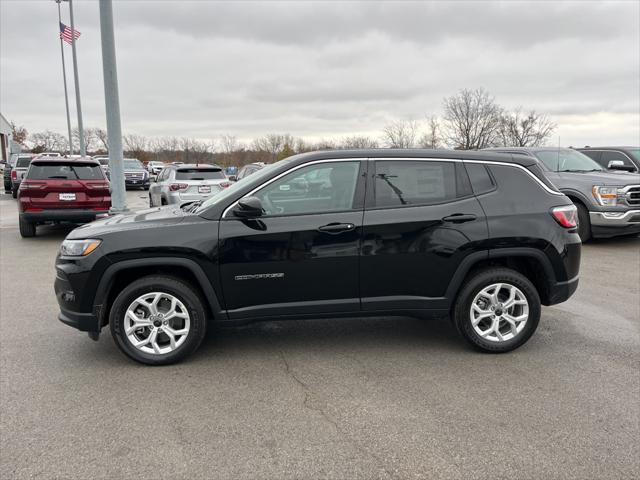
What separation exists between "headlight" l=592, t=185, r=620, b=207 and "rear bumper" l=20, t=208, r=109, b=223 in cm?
972

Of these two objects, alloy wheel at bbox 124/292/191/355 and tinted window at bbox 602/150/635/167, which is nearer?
alloy wheel at bbox 124/292/191/355

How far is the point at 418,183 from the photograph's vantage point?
425 cm

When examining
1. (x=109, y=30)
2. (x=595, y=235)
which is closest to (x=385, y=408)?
(x=595, y=235)

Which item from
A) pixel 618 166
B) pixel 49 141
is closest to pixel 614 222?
pixel 618 166

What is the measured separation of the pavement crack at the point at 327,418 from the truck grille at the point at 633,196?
800 centimetres

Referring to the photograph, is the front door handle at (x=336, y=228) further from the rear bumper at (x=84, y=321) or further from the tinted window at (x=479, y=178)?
the rear bumper at (x=84, y=321)

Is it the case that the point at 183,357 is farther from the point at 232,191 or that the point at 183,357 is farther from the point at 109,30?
the point at 109,30

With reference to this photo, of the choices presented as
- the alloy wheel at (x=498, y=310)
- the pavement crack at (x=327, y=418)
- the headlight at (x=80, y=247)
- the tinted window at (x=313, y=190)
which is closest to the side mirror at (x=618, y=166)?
the alloy wheel at (x=498, y=310)

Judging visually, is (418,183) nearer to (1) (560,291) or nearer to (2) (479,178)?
(2) (479,178)

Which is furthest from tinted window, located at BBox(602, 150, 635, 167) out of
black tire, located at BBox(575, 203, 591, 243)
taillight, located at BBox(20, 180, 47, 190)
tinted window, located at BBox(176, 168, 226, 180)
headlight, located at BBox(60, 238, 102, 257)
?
taillight, located at BBox(20, 180, 47, 190)

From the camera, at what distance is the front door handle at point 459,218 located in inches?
163

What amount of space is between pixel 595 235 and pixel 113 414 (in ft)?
30.3

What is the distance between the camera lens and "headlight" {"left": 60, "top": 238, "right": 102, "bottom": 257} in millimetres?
3930

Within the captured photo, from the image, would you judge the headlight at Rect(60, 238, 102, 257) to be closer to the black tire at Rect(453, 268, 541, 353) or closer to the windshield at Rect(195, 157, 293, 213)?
the windshield at Rect(195, 157, 293, 213)
